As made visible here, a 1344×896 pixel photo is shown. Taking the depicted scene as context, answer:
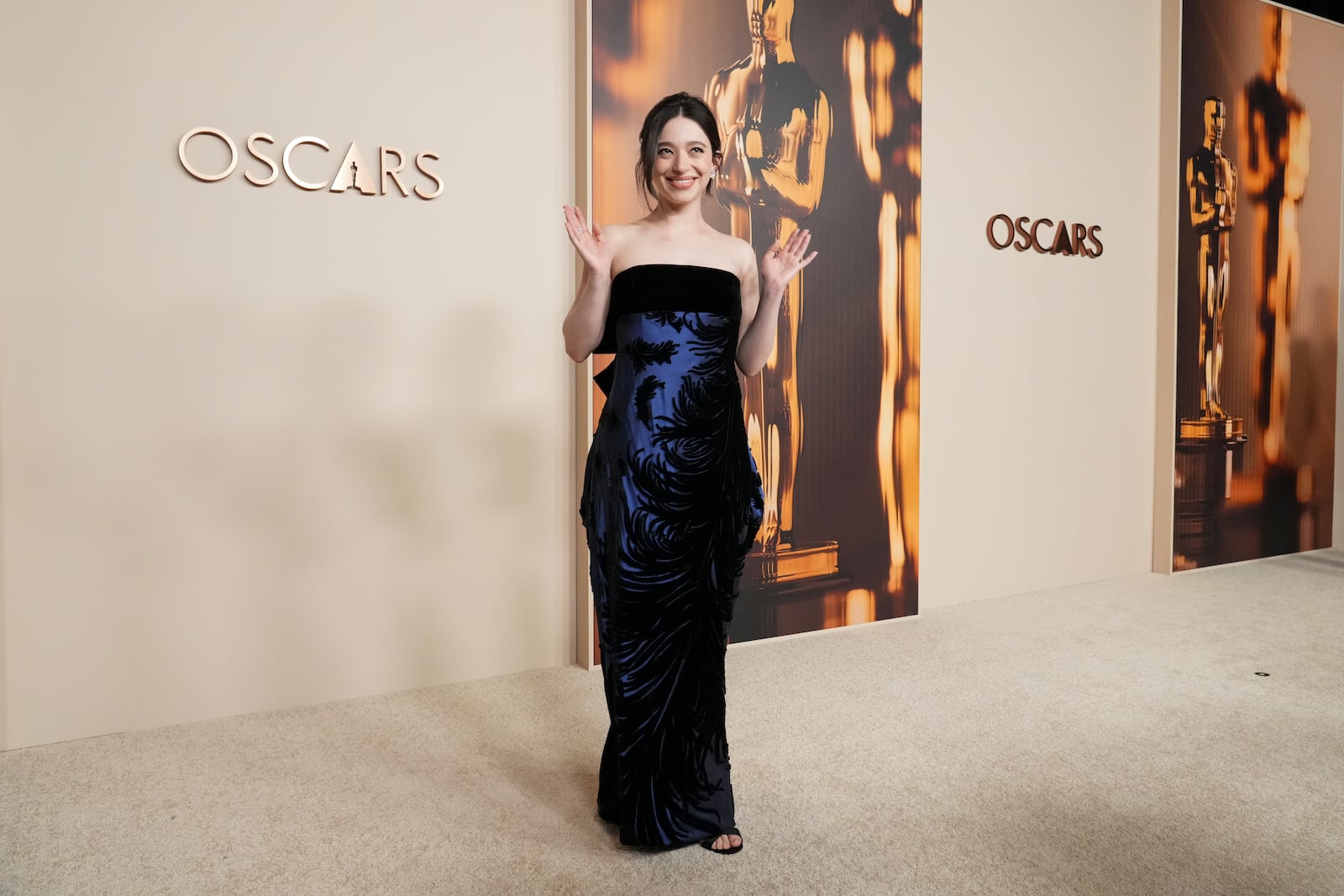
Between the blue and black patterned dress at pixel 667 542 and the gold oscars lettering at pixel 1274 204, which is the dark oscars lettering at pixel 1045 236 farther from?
the blue and black patterned dress at pixel 667 542

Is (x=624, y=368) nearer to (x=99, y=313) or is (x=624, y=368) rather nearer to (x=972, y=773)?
(x=972, y=773)

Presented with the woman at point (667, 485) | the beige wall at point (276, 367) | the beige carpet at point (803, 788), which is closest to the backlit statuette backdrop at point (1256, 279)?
the beige carpet at point (803, 788)

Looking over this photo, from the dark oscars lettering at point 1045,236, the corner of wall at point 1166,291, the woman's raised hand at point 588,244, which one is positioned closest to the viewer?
the woman's raised hand at point 588,244

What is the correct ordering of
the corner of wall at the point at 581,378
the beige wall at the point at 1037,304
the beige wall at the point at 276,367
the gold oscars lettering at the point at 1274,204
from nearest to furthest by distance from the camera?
the beige wall at the point at 276,367
the corner of wall at the point at 581,378
the beige wall at the point at 1037,304
the gold oscars lettering at the point at 1274,204

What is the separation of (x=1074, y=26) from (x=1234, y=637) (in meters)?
2.80

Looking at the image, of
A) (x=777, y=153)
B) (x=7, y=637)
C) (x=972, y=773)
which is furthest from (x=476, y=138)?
(x=972, y=773)

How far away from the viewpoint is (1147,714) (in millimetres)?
2762

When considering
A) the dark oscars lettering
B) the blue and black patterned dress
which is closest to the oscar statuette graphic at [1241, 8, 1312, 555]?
the dark oscars lettering

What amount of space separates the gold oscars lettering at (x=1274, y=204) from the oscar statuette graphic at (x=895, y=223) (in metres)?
2.20

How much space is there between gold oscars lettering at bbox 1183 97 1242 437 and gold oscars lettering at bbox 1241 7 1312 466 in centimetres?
19

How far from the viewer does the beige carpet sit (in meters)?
1.88

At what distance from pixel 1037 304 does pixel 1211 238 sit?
1.20 metres

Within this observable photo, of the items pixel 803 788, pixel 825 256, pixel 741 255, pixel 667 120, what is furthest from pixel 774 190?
pixel 803 788

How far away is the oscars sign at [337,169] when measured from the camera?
8.71 ft
